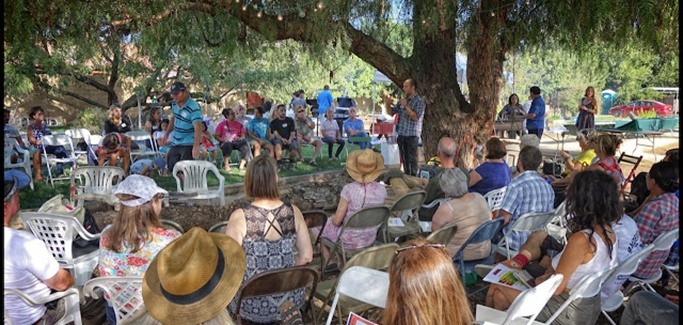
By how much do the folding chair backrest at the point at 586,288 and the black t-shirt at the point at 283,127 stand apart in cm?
827

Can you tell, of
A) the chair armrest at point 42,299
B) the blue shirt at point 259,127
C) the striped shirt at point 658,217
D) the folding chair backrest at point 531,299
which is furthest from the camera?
the blue shirt at point 259,127

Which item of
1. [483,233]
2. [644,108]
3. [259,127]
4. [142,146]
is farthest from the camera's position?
[644,108]

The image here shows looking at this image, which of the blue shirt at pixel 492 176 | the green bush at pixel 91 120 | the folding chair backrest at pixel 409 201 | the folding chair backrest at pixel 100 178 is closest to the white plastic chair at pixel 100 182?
the folding chair backrest at pixel 100 178

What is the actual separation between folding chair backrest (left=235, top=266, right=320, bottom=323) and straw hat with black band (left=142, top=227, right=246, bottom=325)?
1.21 feet

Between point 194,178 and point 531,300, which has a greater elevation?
point 194,178

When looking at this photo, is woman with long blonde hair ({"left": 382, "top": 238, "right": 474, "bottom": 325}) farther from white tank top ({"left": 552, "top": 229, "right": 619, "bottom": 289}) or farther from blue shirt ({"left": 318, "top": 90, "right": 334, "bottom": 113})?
blue shirt ({"left": 318, "top": 90, "right": 334, "bottom": 113})

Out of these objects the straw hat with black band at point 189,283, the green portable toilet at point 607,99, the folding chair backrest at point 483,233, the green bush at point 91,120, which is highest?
the green portable toilet at point 607,99

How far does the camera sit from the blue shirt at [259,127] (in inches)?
409

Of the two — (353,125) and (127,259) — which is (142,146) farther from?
(127,259)

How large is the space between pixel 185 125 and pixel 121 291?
424cm

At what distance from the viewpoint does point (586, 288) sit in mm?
2584

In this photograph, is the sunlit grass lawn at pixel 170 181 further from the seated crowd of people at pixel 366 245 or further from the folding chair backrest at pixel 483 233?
the folding chair backrest at pixel 483 233

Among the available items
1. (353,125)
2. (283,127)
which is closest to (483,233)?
(283,127)

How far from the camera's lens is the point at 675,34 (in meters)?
5.03
